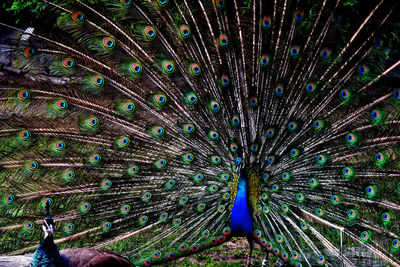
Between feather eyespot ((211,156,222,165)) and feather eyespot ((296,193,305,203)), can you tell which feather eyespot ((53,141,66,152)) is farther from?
feather eyespot ((296,193,305,203))

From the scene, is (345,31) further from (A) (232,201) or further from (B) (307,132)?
(A) (232,201)

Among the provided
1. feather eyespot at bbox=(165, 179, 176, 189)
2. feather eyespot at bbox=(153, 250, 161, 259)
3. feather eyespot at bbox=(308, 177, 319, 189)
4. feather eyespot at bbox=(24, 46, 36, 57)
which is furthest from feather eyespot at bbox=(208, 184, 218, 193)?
feather eyespot at bbox=(24, 46, 36, 57)

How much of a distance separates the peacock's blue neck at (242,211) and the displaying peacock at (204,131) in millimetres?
16

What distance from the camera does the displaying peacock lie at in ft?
9.98

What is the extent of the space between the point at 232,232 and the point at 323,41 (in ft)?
5.34

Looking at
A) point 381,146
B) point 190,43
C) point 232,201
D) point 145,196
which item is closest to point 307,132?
point 381,146

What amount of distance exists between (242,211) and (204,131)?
27.9 inches

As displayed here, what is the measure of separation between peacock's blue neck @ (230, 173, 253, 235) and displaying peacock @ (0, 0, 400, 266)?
0.02 metres

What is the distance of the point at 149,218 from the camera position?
3.36 metres

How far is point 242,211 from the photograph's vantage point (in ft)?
10.4

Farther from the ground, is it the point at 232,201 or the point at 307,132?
the point at 307,132

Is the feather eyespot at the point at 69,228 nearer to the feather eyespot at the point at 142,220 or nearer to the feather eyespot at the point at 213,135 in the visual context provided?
the feather eyespot at the point at 142,220

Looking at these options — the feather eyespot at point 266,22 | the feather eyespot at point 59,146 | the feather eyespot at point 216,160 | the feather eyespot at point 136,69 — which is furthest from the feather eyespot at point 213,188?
the feather eyespot at point 266,22

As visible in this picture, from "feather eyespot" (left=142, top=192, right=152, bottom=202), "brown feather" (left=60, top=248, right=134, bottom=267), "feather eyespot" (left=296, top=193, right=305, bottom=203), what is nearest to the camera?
"brown feather" (left=60, top=248, right=134, bottom=267)
